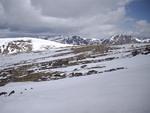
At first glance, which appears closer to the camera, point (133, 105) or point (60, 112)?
point (133, 105)

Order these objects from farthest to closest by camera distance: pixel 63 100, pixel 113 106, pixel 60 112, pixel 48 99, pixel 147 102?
pixel 48 99, pixel 63 100, pixel 60 112, pixel 113 106, pixel 147 102

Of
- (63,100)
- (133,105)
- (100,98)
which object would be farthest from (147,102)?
(63,100)

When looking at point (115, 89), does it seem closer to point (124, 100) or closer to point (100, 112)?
point (124, 100)

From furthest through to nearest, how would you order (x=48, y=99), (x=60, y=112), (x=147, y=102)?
1. (x=48, y=99)
2. (x=60, y=112)
3. (x=147, y=102)

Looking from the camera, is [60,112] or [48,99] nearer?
[60,112]

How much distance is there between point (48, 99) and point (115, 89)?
26.4 feet

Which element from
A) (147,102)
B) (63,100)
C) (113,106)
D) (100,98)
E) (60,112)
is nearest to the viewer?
(147,102)

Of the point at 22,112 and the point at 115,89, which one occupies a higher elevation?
the point at 115,89

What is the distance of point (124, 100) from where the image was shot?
58.8 feet

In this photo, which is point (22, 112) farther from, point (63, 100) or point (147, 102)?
point (147, 102)

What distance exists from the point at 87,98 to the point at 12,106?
954 cm

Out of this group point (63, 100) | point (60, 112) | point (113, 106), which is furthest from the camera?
point (63, 100)

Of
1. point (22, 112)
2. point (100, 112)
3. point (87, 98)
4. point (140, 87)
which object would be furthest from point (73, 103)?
point (140, 87)

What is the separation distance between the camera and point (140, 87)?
20.7 metres
